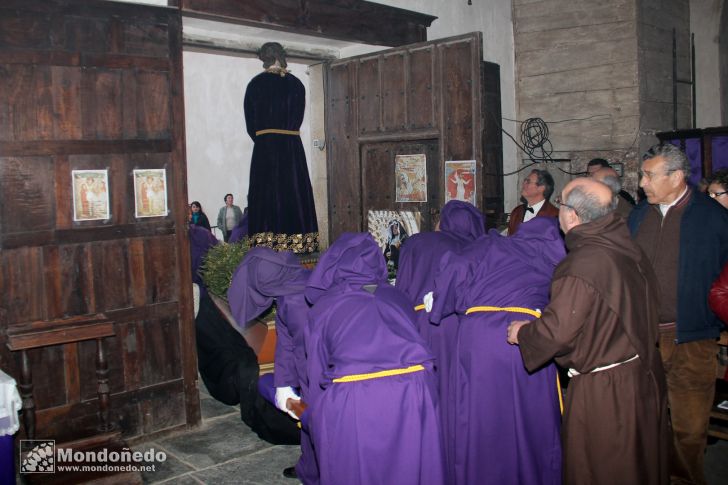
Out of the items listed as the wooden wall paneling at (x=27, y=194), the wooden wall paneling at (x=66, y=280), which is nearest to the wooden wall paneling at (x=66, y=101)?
the wooden wall paneling at (x=27, y=194)

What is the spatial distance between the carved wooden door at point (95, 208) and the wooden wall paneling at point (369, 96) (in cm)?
255

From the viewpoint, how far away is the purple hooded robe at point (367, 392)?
122 inches

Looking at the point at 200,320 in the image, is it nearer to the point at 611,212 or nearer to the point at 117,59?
the point at 117,59

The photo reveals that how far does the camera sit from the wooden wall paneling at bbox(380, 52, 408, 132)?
7.16 m

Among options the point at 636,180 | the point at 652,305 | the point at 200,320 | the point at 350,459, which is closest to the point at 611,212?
the point at 652,305

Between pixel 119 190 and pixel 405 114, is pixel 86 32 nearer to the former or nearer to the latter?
pixel 119 190

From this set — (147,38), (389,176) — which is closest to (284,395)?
(147,38)

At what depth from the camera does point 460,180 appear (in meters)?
6.81

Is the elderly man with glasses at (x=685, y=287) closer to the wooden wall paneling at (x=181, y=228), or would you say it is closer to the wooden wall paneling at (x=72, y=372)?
the wooden wall paneling at (x=181, y=228)

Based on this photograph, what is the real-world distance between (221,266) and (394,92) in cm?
266

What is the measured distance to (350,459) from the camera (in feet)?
10.3

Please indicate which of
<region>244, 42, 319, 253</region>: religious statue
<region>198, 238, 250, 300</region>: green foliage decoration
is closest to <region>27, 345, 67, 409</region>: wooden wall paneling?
<region>198, 238, 250, 300</region>: green foliage decoration

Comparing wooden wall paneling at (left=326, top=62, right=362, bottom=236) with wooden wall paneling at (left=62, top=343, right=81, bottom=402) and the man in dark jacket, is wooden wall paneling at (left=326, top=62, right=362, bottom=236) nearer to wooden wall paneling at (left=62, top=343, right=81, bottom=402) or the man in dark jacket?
wooden wall paneling at (left=62, top=343, right=81, bottom=402)

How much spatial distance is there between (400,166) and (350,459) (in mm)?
4654
